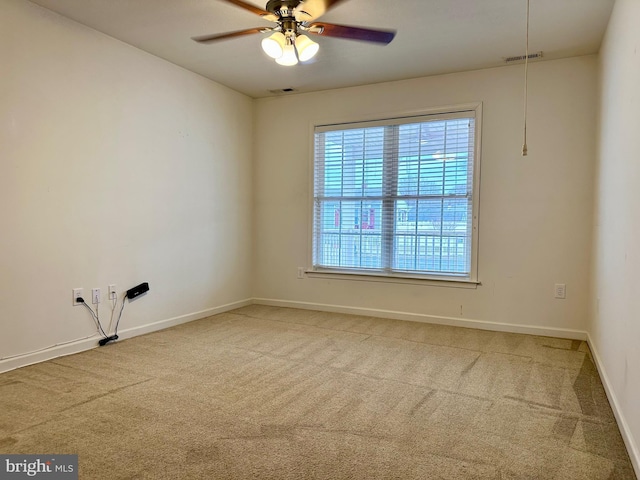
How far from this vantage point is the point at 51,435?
1.90m

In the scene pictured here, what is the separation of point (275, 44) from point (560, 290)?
324cm

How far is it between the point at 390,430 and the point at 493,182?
281 cm

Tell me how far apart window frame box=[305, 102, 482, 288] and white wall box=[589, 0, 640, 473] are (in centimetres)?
103

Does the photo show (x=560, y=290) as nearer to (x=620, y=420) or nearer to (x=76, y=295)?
(x=620, y=420)

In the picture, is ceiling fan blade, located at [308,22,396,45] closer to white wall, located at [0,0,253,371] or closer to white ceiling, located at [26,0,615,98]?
white ceiling, located at [26,0,615,98]

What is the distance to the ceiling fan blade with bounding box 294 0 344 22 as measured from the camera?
238 centimetres

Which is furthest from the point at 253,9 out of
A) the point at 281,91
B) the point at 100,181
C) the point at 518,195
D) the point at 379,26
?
the point at 518,195

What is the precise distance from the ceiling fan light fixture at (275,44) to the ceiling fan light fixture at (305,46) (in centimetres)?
11

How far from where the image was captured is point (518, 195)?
3.85m

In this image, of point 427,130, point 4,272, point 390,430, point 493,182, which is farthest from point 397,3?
point 4,272

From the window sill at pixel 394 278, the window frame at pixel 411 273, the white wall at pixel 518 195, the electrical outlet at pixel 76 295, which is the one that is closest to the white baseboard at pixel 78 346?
the electrical outlet at pixel 76 295

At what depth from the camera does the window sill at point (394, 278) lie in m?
4.08

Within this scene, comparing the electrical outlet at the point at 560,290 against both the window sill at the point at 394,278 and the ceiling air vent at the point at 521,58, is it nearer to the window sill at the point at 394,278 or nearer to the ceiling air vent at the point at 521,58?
the window sill at the point at 394,278

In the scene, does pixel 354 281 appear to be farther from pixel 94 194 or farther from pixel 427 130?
pixel 94 194
